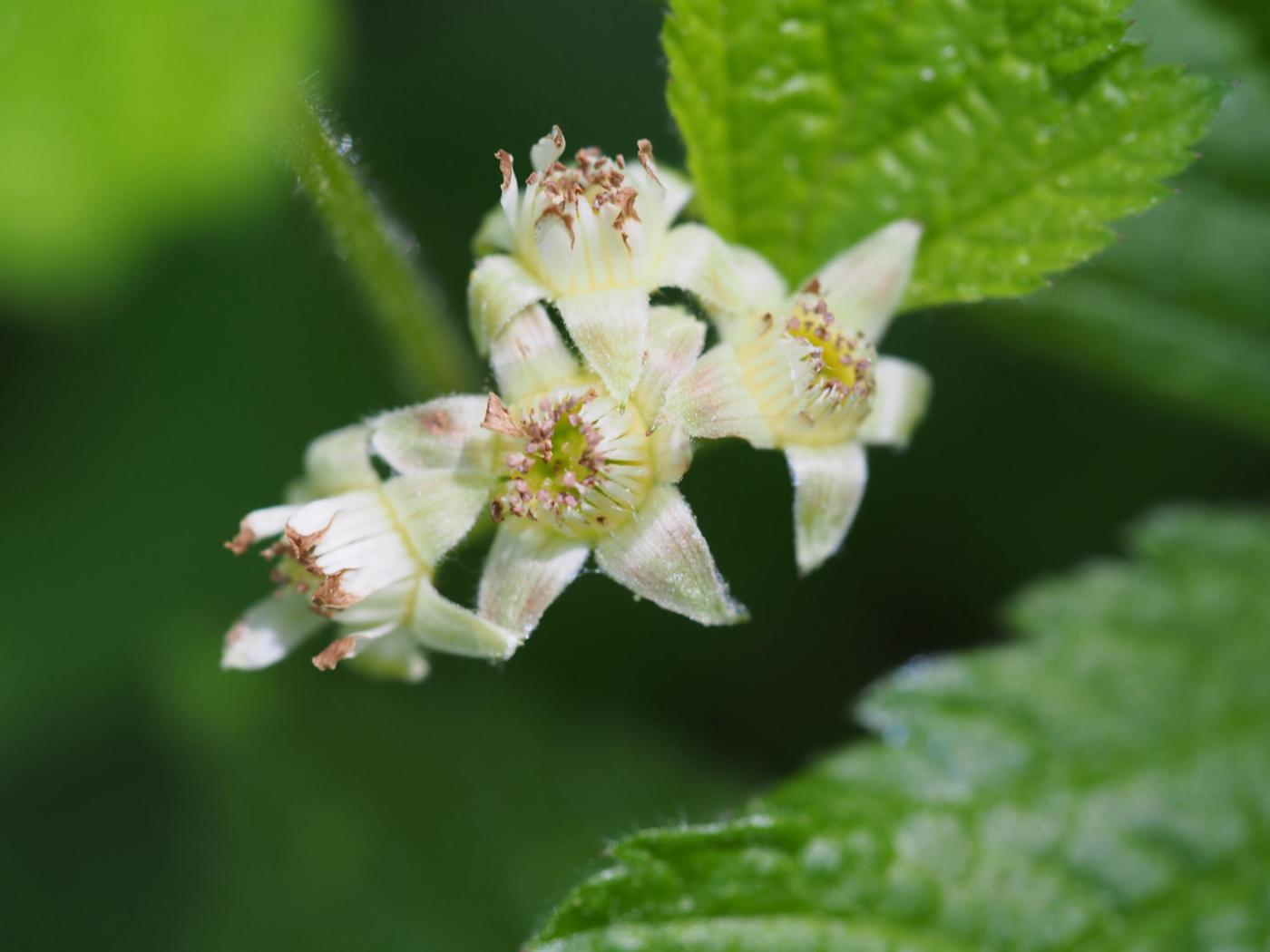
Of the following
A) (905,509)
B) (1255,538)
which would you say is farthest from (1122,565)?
(905,509)

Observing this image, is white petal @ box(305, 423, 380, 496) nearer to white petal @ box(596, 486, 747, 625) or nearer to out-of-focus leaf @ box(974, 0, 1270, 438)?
white petal @ box(596, 486, 747, 625)

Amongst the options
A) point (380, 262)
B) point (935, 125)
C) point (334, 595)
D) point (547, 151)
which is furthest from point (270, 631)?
point (935, 125)

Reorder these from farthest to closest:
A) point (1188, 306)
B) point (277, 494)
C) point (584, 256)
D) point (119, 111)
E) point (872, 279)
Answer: point (277, 494) < point (119, 111) < point (1188, 306) < point (872, 279) < point (584, 256)

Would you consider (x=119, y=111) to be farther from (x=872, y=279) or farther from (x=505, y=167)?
(x=872, y=279)

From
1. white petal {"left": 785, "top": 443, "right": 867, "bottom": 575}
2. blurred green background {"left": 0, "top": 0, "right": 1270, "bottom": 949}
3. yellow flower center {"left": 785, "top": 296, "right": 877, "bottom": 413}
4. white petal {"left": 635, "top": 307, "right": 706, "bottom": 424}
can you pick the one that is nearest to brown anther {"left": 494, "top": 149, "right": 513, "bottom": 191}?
white petal {"left": 635, "top": 307, "right": 706, "bottom": 424}

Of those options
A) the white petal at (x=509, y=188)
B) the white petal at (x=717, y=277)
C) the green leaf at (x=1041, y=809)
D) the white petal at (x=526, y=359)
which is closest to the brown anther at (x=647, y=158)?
the white petal at (x=717, y=277)

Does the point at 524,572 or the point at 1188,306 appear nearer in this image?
the point at 524,572

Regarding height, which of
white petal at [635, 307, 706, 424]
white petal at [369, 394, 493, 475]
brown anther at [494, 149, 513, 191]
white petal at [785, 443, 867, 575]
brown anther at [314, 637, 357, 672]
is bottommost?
white petal at [785, 443, 867, 575]
